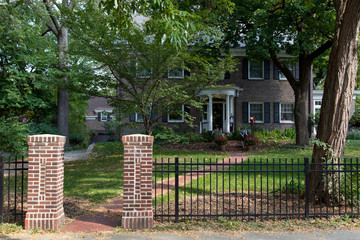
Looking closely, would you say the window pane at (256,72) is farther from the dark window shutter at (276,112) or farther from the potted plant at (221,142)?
the potted plant at (221,142)

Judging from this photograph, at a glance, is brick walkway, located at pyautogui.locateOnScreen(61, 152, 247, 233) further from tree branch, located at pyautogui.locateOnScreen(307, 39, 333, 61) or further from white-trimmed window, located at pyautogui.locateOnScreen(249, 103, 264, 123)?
white-trimmed window, located at pyautogui.locateOnScreen(249, 103, 264, 123)

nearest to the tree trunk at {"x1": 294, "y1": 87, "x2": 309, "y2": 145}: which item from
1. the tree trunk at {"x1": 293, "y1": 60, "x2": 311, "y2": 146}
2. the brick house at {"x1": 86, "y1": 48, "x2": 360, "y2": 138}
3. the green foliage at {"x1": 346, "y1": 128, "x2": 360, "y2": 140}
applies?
the tree trunk at {"x1": 293, "y1": 60, "x2": 311, "y2": 146}

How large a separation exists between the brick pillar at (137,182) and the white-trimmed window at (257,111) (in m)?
17.4

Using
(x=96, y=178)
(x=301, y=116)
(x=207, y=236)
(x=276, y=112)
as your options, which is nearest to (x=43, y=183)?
(x=207, y=236)

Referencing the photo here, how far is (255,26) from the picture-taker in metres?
14.1

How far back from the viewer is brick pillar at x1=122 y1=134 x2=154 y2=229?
5121 millimetres

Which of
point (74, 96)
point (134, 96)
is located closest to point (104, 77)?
point (134, 96)

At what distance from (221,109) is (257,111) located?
8.67 ft

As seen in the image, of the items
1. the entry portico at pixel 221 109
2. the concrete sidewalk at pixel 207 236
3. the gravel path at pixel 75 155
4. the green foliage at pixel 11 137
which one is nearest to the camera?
the concrete sidewalk at pixel 207 236

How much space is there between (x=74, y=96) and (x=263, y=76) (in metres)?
13.9

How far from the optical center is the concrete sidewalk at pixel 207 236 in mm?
4707

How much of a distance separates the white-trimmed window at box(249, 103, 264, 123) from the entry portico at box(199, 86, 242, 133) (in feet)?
4.72

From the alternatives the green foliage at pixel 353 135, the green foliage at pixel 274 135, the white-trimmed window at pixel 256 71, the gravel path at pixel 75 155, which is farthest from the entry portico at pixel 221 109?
the green foliage at pixel 353 135

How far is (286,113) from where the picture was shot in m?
21.8
